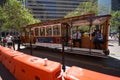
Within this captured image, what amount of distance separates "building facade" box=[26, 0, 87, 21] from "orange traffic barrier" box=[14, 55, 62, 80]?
115m

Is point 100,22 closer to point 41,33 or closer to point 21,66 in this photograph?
point 21,66

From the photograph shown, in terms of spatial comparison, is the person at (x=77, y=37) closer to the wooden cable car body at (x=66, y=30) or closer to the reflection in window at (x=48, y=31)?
the wooden cable car body at (x=66, y=30)

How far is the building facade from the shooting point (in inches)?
5131

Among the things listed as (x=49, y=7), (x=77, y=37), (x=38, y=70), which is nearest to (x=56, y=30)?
(x=77, y=37)

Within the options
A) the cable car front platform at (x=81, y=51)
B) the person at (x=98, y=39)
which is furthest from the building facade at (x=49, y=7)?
the person at (x=98, y=39)

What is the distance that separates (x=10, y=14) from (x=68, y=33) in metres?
33.7

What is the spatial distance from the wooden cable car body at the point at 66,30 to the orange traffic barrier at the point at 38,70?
398 centimetres

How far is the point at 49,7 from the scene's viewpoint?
142 m

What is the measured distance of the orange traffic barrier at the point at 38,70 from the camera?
23.1 ft

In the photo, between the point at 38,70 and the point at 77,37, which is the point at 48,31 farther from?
the point at 38,70

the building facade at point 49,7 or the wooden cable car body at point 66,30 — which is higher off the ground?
the building facade at point 49,7

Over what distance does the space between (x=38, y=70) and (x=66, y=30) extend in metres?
13.3

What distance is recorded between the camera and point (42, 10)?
136625 mm

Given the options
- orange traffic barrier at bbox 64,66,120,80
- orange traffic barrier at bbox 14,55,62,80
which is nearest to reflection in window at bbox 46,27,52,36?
orange traffic barrier at bbox 14,55,62,80
